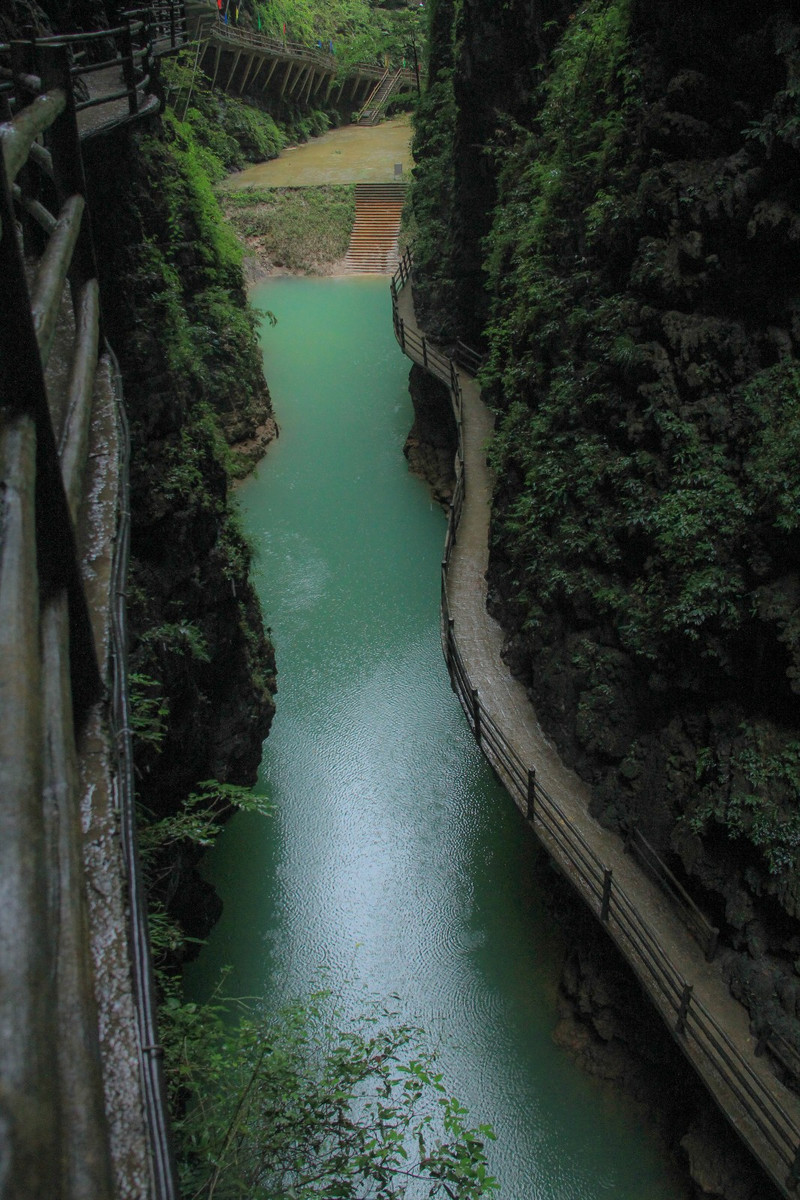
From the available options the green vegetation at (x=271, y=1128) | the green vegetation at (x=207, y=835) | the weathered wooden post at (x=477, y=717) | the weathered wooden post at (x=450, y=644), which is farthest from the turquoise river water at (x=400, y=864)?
the green vegetation at (x=271, y=1128)

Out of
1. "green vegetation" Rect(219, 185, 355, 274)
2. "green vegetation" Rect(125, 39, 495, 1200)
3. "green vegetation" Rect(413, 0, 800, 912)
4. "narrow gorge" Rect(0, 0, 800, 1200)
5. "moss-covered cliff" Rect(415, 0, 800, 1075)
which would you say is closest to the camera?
"green vegetation" Rect(125, 39, 495, 1200)

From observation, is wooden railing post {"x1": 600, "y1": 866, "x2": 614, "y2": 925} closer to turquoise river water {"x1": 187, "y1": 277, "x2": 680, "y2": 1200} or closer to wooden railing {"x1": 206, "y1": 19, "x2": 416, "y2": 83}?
turquoise river water {"x1": 187, "y1": 277, "x2": 680, "y2": 1200}

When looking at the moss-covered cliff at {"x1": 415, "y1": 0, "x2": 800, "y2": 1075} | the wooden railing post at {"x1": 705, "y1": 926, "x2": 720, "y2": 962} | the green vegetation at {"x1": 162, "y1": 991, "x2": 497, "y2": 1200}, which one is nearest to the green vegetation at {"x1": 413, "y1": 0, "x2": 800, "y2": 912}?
the moss-covered cliff at {"x1": 415, "y1": 0, "x2": 800, "y2": 1075}

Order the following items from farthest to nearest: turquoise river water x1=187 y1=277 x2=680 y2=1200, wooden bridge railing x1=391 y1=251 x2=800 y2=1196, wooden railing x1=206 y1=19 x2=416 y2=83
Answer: wooden railing x1=206 y1=19 x2=416 y2=83 < turquoise river water x1=187 y1=277 x2=680 y2=1200 < wooden bridge railing x1=391 y1=251 x2=800 y2=1196

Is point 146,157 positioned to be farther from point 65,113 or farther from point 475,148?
point 475,148

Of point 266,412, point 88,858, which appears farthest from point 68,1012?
point 266,412

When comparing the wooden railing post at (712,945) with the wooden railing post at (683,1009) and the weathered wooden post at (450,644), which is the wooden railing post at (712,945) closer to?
the wooden railing post at (683,1009)
